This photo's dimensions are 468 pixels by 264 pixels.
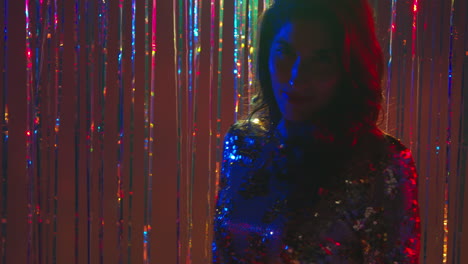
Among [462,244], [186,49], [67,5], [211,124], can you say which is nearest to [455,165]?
[462,244]

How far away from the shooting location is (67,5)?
2379 mm

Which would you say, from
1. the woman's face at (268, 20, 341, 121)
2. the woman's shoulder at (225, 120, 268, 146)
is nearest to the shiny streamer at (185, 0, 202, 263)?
the woman's shoulder at (225, 120, 268, 146)

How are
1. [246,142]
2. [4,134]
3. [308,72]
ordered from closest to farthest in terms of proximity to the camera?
[308,72]
[246,142]
[4,134]

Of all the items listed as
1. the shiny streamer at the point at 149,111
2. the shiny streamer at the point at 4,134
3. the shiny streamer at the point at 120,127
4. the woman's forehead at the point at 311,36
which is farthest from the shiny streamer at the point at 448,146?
the shiny streamer at the point at 4,134

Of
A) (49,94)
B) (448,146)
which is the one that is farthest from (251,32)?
(448,146)

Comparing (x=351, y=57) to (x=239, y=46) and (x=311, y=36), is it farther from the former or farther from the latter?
(x=239, y=46)

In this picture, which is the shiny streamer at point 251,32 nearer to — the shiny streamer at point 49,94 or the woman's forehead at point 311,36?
the shiny streamer at point 49,94

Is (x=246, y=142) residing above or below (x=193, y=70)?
below

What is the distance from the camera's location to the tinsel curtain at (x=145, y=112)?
239 centimetres

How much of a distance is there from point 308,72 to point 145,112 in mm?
1746

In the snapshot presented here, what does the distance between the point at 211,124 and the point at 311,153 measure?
5.11 feet

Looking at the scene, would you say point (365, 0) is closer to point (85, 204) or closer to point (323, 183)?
point (323, 183)

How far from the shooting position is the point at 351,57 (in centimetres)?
77

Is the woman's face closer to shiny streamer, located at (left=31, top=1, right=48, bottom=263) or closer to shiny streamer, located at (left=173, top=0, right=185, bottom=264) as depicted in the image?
shiny streamer, located at (left=173, top=0, right=185, bottom=264)
